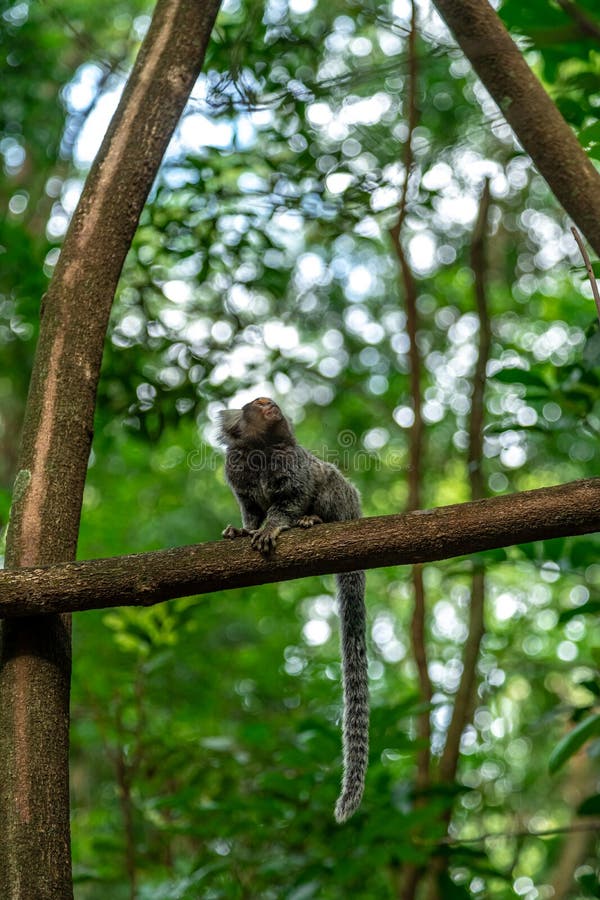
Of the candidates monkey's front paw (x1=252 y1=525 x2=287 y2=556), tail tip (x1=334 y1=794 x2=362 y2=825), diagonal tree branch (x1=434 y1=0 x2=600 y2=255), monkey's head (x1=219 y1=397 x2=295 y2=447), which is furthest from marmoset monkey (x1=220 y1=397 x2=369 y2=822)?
diagonal tree branch (x1=434 y1=0 x2=600 y2=255)

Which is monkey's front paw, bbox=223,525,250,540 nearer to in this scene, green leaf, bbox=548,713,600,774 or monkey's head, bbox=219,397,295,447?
monkey's head, bbox=219,397,295,447

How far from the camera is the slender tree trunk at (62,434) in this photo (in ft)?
7.41

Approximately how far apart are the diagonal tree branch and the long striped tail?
60.0 inches

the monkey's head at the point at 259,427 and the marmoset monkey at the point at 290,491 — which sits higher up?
the monkey's head at the point at 259,427

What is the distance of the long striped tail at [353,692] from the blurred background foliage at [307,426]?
26 centimetres

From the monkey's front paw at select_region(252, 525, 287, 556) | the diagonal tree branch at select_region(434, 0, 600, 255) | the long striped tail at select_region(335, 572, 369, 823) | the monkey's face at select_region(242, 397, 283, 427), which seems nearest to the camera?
the monkey's front paw at select_region(252, 525, 287, 556)

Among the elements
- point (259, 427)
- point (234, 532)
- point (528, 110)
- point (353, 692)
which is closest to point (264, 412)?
point (259, 427)

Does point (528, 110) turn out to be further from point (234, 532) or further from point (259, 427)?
point (234, 532)

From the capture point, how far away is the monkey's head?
3.70m

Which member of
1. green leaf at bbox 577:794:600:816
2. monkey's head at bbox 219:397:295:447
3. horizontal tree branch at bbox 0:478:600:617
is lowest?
green leaf at bbox 577:794:600:816

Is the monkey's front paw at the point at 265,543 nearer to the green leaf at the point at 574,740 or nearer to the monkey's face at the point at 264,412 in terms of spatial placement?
the monkey's face at the point at 264,412

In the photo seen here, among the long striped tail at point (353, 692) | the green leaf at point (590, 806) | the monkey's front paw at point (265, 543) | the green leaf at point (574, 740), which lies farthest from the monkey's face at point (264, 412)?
the green leaf at point (590, 806)

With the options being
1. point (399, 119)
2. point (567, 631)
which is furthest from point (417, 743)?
point (567, 631)

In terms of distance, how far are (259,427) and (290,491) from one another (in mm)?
333
